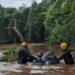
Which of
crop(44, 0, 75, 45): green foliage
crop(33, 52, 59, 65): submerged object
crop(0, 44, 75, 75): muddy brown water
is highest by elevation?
crop(44, 0, 75, 45): green foliage

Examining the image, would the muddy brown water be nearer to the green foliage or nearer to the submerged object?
the submerged object

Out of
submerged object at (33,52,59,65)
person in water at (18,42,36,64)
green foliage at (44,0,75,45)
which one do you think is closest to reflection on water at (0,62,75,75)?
submerged object at (33,52,59,65)

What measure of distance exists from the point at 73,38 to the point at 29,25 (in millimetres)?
27854

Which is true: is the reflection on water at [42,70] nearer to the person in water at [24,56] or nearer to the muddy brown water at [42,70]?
the muddy brown water at [42,70]

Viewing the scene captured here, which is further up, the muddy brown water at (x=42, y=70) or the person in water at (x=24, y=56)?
the person in water at (x=24, y=56)

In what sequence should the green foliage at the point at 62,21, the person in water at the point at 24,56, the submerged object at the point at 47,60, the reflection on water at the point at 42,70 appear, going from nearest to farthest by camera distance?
the reflection on water at the point at 42,70
the submerged object at the point at 47,60
the person in water at the point at 24,56
the green foliage at the point at 62,21

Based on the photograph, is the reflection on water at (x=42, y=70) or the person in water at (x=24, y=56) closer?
the reflection on water at (x=42, y=70)

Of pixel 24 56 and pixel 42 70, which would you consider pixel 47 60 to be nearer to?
pixel 24 56

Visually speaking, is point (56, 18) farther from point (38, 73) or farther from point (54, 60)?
point (38, 73)

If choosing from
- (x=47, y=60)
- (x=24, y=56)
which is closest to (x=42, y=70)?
A: (x=47, y=60)

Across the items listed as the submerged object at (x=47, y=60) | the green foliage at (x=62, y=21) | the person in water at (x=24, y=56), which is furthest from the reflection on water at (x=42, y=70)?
the green foliage at (x=62, y=21)

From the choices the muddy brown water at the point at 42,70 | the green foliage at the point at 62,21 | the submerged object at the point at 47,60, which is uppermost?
the green foliage at the point at 62,21

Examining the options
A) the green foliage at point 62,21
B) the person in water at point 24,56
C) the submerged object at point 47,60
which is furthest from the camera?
the green foliage at point 62,21

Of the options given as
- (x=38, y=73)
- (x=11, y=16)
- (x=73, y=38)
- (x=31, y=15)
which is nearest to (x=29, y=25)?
(x=31, y=15)
